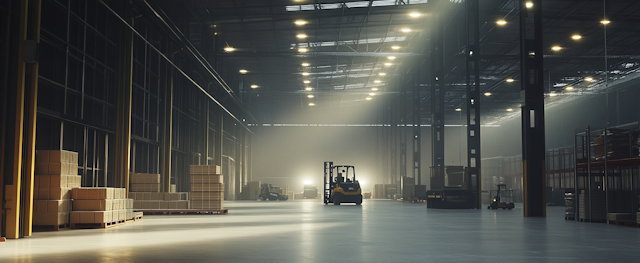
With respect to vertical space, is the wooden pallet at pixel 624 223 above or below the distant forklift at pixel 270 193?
above

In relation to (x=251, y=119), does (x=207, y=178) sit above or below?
below

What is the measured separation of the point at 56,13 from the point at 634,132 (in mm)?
13889

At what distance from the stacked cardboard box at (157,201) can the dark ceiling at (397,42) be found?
365 inches

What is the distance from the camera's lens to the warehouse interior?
896cm

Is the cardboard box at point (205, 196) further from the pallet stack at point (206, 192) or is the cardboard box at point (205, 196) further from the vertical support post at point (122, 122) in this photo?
the vertical support post at point (122, 122)

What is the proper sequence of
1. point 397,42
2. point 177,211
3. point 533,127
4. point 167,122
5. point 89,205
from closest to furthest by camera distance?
1. point 89,205
2. point 533,127
3. point 177,211
4. point 167,122
5. point 397,42

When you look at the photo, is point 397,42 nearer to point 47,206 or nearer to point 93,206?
point 93,206

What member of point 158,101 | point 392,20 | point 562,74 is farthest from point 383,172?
point 158,101

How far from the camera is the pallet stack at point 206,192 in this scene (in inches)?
752

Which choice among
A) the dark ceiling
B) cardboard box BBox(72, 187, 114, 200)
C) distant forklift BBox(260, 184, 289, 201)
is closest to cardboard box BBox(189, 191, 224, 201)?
cardboard box BBox(72, 187, 114, 200)

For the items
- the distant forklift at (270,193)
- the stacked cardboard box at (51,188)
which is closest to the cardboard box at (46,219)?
the stacked cardboard box at (51,188)

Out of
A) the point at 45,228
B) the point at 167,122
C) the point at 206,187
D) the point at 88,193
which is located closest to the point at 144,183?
the point at 206,187

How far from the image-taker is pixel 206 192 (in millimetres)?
19219

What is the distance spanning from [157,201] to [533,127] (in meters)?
11.4
